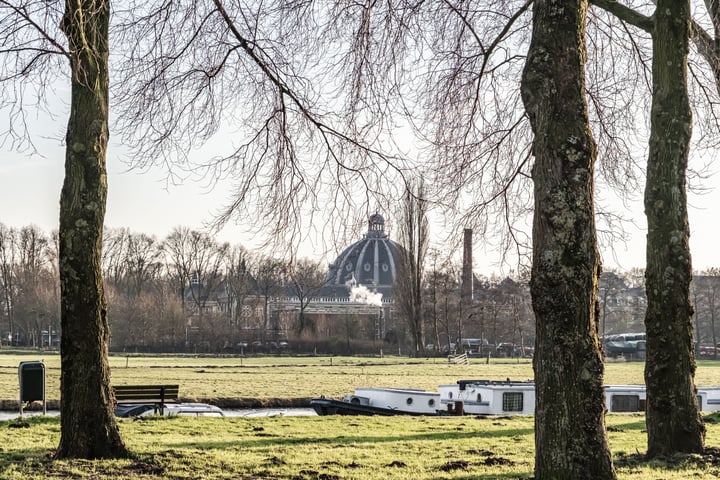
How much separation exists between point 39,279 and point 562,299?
7401 centimetres

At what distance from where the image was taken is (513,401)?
2339 cm

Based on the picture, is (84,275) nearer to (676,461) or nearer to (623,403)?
(676,461)

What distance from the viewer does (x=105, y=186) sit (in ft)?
30.7

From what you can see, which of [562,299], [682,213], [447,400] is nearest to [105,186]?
[562,299]

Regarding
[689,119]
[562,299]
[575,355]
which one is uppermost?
[689,119]

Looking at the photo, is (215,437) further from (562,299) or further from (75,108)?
(562,299)

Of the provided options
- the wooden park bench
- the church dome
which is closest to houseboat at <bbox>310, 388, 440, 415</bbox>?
the wooden park bench

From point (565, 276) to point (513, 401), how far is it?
17041 mm

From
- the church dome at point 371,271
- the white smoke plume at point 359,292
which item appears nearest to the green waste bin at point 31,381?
the white smoke plume at point 359,292

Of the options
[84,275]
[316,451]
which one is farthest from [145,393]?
[84,275]

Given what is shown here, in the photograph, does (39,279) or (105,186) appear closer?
(105,186)

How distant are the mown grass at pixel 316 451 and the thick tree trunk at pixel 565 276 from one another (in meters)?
1.52

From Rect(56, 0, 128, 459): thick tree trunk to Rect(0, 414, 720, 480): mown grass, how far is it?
0.41m

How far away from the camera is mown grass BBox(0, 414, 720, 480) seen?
866cm
